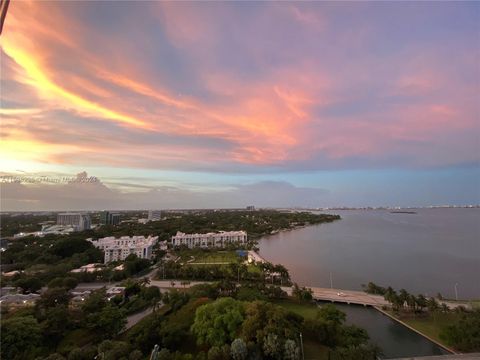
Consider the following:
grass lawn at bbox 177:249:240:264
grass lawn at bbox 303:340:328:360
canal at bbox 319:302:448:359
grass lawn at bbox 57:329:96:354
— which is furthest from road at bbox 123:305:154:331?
grass lawn at bbox 177:249:240:264

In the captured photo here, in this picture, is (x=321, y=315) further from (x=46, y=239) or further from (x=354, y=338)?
(x=46, y=239)

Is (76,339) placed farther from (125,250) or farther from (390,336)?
(125,250)

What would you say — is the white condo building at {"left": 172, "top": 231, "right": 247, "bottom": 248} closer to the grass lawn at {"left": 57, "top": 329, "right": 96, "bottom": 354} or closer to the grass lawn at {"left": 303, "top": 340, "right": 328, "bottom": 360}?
the grass lawn at {"left": 57, "top": 329, "right": 96, "bottom": 354}

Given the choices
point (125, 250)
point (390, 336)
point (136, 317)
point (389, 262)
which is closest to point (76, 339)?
point (136, 317)

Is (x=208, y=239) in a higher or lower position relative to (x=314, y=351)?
higher

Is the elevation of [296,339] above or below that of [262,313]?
below

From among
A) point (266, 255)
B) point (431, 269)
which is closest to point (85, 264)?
point (266, 255)

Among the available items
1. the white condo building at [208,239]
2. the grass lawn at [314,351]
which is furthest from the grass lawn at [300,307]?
the white condo building at [208,239]

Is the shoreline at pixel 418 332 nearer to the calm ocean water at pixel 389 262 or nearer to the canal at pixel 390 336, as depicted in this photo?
the canal at pixel 390 336

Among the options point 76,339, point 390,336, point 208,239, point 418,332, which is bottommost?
point 390,336
